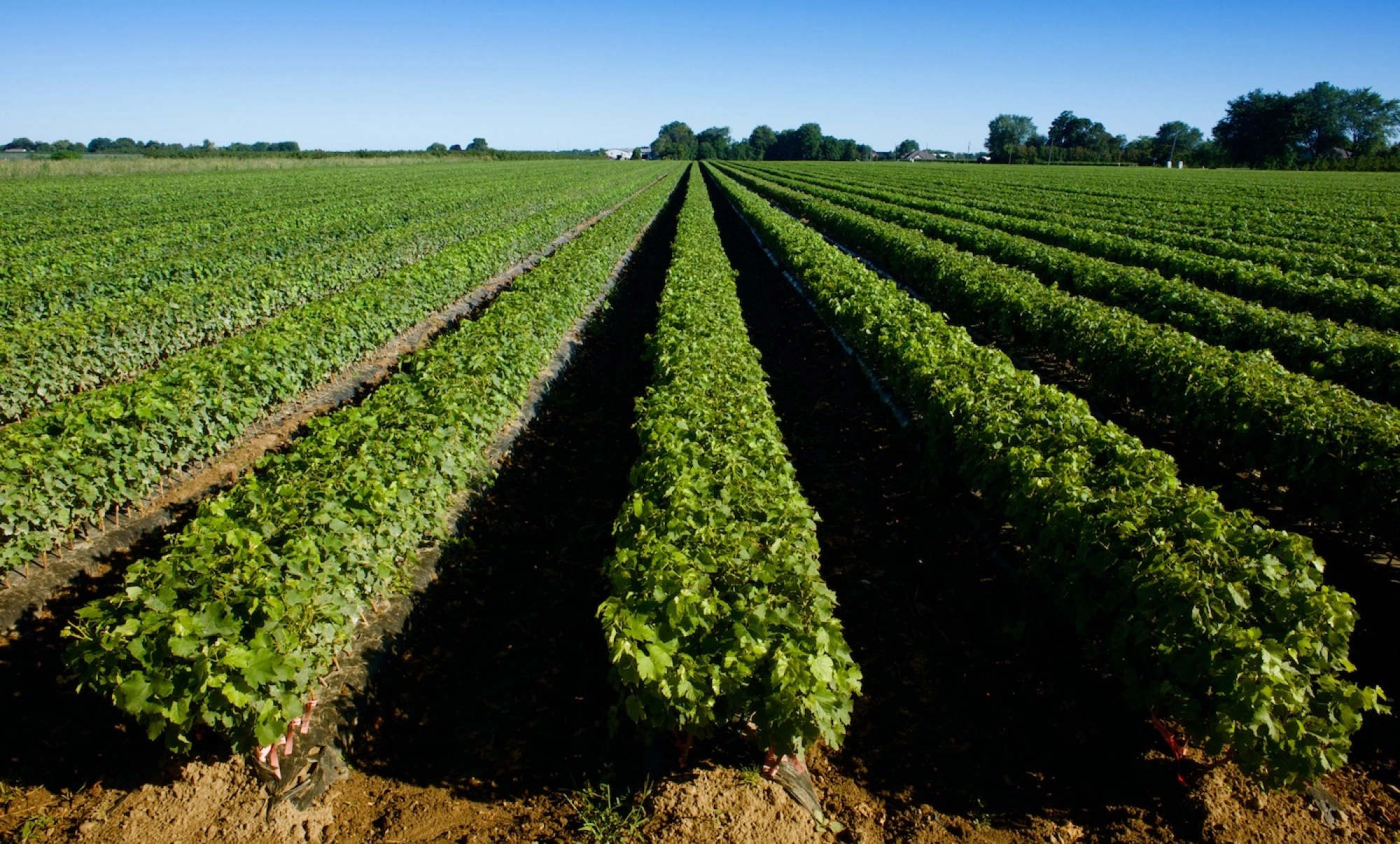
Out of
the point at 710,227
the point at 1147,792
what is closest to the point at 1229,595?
the point at 1147,792

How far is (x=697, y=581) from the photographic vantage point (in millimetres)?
4547

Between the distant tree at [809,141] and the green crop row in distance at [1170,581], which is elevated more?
the distant tree at [809,141]

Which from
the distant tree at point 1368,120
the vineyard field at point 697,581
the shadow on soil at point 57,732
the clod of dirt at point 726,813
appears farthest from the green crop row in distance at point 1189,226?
the distant tree at point 1368,120

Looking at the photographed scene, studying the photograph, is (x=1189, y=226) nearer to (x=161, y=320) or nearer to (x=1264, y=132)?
(x=161, y=320)

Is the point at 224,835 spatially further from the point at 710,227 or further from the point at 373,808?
the point at 710,227

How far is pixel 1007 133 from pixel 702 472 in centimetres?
18955

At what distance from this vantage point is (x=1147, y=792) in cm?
477

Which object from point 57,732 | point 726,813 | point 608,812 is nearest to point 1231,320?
point 726,813

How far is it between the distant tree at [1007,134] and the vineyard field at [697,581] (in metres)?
163

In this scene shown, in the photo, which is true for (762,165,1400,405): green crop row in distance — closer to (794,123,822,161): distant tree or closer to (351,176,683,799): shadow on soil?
(351,176,683,799): shadow on soil

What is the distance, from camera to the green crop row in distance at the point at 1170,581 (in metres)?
3.96

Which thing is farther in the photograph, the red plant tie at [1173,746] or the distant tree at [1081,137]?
the distant tree at [1081,137]

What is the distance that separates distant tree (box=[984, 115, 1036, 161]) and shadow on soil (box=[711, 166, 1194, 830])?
164132 millimetres

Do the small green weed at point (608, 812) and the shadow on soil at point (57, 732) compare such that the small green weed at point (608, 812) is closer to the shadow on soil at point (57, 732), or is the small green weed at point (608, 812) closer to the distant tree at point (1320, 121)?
the shadow on soil at point (57, 732)
